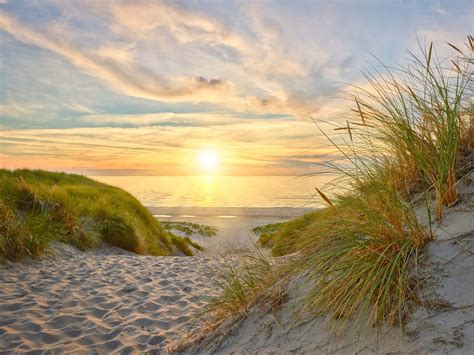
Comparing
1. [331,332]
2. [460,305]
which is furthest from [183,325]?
[460,305]

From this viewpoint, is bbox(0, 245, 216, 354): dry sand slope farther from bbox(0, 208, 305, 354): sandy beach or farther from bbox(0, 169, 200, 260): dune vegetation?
bbox(0, 169, 200, 260): dune vegetation

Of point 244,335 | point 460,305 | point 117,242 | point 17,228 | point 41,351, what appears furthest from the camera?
point 117,242

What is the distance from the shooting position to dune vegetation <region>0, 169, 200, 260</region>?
6829 mm

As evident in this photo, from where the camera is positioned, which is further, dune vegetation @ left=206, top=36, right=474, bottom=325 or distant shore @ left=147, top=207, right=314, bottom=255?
distant shore @ left=147, top=207, right=314, bottom=255

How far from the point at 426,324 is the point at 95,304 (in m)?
4.13

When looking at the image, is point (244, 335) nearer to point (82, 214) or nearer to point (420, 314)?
point (420, 314)

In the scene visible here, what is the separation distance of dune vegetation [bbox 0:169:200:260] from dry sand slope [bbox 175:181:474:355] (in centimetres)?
534

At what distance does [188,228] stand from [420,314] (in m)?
19.4

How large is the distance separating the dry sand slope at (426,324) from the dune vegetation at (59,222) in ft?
17.5

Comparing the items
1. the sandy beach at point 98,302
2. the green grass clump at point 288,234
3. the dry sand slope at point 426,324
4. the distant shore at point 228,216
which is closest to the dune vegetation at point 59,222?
the sandy beach at point 98,302

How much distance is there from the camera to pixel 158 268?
23.9 ft

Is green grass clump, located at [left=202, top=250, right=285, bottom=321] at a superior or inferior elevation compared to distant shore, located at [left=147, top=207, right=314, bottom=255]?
superior

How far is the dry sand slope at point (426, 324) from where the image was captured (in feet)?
6.11

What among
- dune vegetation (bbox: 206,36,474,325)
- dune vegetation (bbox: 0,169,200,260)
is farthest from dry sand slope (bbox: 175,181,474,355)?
dune vegetation (bbox: 0,169,200,260)
